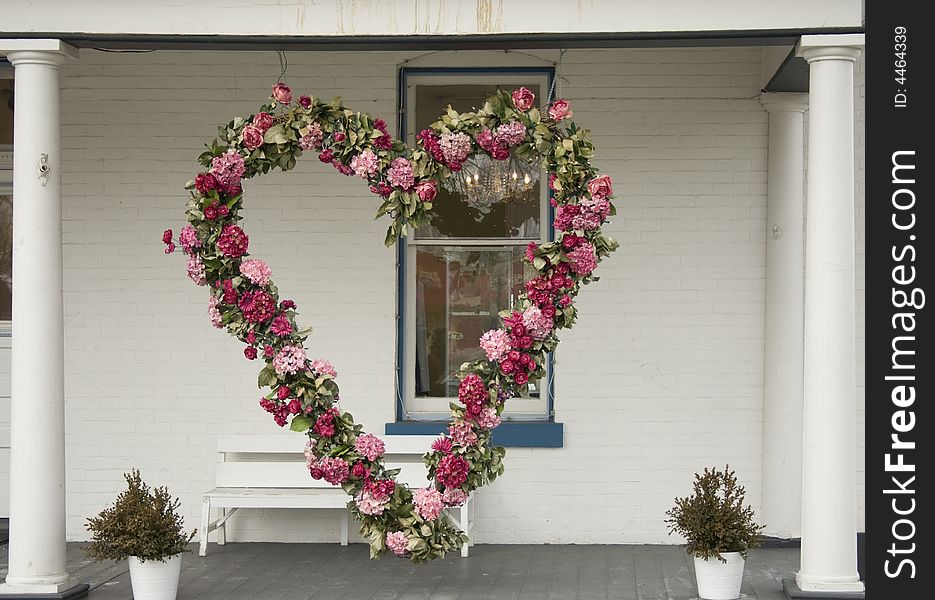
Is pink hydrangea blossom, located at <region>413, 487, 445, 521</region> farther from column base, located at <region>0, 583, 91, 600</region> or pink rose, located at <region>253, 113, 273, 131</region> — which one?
pink rose, located at <region>253, 113, 273, 131</region>

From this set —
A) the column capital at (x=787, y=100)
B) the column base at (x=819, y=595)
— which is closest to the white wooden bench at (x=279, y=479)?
the column base at (x=819, y=595)

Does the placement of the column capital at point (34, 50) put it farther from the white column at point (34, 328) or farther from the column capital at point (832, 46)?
the column capital at point (832, 46)

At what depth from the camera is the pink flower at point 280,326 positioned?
21.6ft

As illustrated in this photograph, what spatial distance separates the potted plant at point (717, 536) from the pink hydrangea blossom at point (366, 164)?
2330 millimetres

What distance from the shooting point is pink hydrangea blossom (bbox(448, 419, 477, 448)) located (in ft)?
21.6

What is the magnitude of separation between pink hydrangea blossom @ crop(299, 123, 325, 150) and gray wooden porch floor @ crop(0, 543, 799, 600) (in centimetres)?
242

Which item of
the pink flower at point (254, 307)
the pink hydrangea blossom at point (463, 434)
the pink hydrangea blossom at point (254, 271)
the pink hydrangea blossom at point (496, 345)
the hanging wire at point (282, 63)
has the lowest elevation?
the pink hydrangea blossom at point (463, 434)

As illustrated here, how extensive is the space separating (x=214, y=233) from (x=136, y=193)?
2247mm

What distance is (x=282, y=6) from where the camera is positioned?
263 inches

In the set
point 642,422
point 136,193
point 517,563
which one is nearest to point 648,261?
point 642,422
